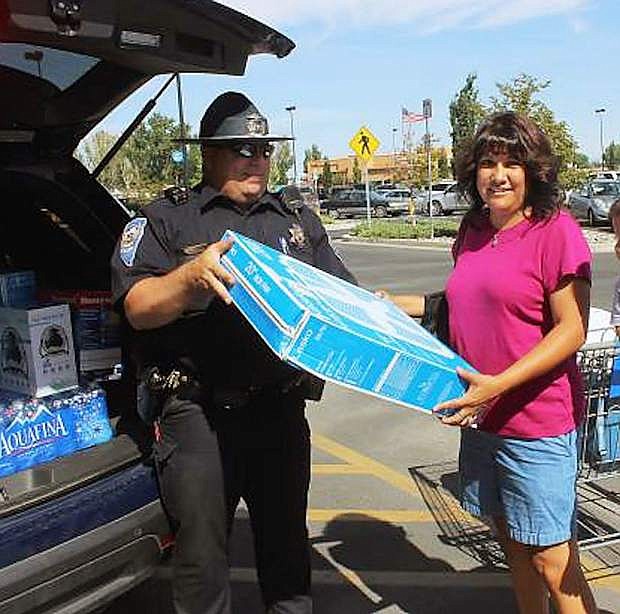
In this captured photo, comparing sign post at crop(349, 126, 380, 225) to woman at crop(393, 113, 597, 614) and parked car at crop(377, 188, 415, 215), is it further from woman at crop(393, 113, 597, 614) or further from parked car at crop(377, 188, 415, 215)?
woman at crop(393, 113, 597, 614)

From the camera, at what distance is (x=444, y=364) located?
7.76ft

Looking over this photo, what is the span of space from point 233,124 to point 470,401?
3.51ft

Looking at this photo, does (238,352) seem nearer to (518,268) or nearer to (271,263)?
(271,263)

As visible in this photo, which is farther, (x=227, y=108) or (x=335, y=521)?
(x=335, y=521)

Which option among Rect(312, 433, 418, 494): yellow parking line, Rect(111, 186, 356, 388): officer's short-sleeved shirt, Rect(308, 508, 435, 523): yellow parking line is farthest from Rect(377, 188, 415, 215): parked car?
Rect(111, 186, 356, 388): officer's short-sleeved shirt

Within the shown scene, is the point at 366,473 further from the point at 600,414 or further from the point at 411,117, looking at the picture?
the point at 411,117

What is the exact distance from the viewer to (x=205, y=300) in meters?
2.53

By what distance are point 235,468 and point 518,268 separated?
1.08 metres

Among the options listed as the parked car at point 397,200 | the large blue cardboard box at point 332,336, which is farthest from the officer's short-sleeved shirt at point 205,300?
the parked car at point 397,200

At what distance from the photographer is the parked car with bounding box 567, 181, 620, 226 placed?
25.1 m

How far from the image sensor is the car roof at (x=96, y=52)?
264 centimetres

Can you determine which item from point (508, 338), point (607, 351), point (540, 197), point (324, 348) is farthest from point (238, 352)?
point (607, 351)

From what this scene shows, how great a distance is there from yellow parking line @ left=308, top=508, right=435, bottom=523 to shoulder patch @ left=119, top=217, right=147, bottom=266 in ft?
7.49

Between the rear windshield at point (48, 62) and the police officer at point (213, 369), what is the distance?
72 cm
